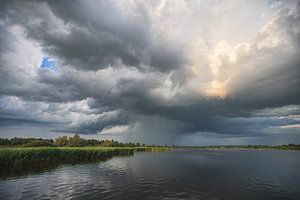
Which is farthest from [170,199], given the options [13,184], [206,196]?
[13,184]

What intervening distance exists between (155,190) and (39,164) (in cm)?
3937

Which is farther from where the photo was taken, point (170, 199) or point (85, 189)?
point (85, 189)

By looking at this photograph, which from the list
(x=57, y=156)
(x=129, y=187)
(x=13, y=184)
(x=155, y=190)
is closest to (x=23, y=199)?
(x=13, y=184)

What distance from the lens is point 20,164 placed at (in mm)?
47656

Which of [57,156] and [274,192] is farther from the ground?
[57,156]

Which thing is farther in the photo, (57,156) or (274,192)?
(57,156)

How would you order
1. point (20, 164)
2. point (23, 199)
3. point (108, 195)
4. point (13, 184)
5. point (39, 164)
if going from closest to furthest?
1. point (23, 199)
2. point (108, 195)
3. point (13, 184)
4. point (20, 164)
5. point (39, 164)

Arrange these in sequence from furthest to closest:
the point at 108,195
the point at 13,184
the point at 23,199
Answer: the point at 13,184, the point at 108,195, the point at 23,199

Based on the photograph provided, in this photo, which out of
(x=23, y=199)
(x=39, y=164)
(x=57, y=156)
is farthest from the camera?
(x=57, y=156)

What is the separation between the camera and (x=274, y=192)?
30.3m

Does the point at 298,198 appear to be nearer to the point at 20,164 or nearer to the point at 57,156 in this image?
the point at 20,164

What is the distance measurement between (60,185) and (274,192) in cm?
3080

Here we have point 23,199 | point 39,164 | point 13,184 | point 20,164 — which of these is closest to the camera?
point 23,199

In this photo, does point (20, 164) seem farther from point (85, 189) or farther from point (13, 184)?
point (85, 189)
